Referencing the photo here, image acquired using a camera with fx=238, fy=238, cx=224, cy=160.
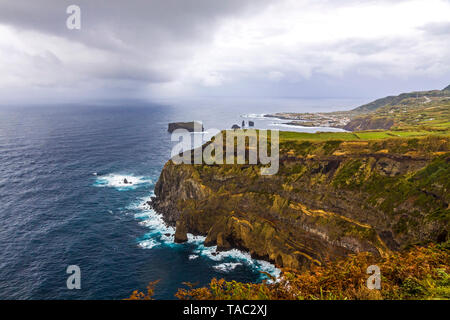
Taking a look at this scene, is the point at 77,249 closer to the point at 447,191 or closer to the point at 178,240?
the point at 178,240

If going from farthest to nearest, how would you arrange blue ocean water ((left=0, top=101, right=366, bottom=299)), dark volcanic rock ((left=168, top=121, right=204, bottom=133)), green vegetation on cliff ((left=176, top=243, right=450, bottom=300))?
dark volcanic rock ((left=168, top=121, right=204, bottom=133))
blue ocean water ((left=0, top=101, right=366, bottom=299))
green vegetation on cliff ((left=176, top=243, right=450, bottom=300))

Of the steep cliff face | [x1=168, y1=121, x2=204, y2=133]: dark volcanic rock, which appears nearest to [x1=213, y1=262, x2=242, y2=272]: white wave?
the steep cliff face

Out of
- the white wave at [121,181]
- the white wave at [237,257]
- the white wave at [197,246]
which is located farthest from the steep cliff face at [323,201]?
the white wave at [121,181]

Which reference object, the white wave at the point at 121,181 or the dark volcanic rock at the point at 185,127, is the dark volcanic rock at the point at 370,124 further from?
the white wave at the point at 121,181

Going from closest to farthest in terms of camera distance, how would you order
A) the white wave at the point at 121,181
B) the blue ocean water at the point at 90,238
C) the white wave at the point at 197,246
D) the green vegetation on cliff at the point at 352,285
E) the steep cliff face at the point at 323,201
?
the green vegetation on cliff at the point at 352,285 < the steep cliff face at the point at 323,201 < the blue ocean water at the point at 90,238 < the white wave at the point at 197,246 < the white wave at the point at 121,181

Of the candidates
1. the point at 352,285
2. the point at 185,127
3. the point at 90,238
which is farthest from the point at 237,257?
the point at 185,127

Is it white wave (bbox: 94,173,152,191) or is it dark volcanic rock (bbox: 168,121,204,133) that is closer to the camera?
white wave (bbox: 94,173,152,191)

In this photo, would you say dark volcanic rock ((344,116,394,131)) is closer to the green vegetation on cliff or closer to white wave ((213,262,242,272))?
white wave ((213,262,242,272))
